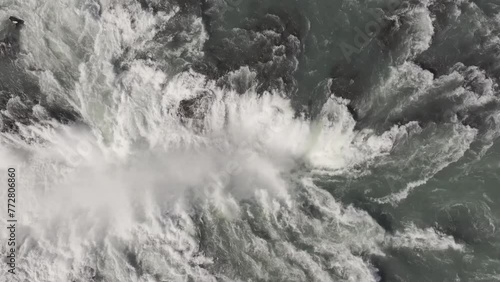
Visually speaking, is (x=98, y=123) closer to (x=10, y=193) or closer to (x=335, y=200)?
(x=10, y=193)

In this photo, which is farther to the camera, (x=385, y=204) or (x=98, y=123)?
(x=98, y=123)

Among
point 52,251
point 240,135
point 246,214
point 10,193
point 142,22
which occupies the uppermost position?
point 142,22

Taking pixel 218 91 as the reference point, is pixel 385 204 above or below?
below

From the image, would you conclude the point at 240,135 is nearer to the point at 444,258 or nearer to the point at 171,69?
the point at 171,69

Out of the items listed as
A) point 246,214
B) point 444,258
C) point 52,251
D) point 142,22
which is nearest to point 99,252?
point 52,251

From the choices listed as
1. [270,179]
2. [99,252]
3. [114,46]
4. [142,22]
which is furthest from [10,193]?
[270,179]

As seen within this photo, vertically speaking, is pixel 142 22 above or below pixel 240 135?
above
